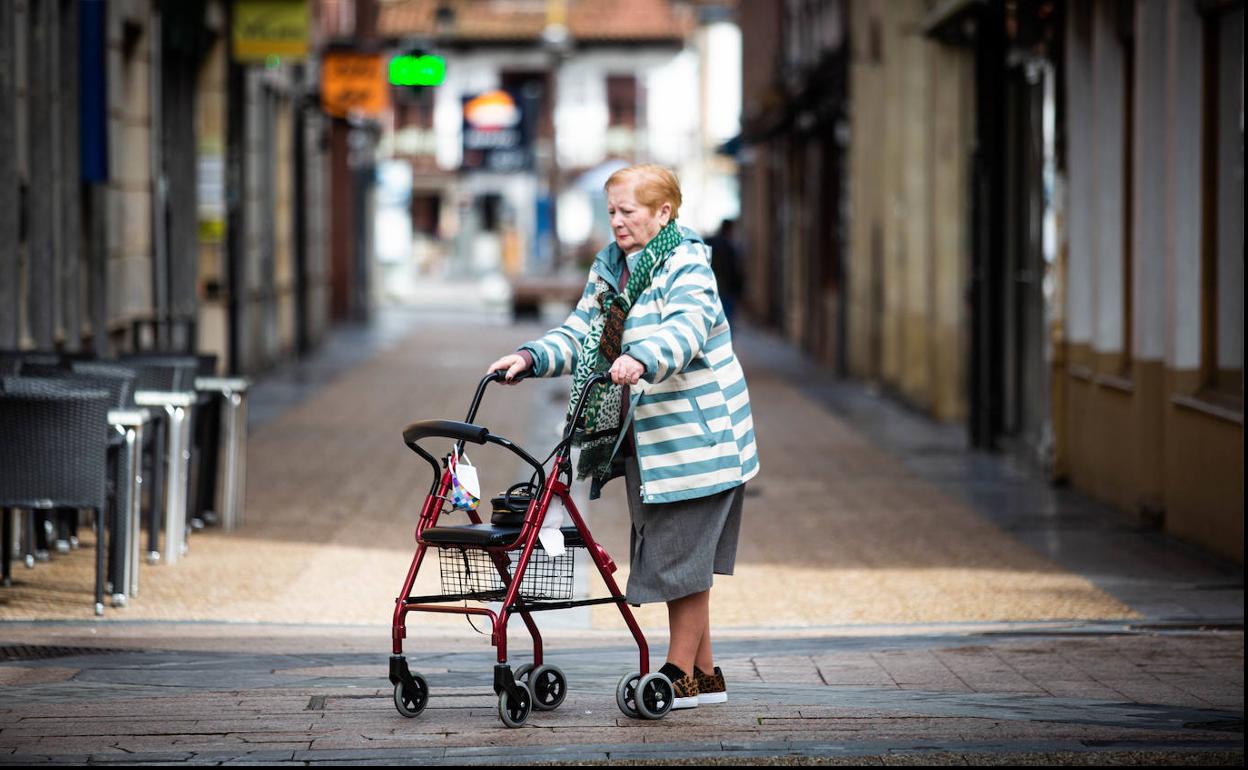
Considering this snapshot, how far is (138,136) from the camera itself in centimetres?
1719

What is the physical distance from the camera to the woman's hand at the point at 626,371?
6.20 meters

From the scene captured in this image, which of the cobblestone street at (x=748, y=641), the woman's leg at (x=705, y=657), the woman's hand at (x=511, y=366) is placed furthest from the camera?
the woman's leg at (x=705, y=657)

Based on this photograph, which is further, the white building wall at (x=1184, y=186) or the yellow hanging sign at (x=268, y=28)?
the yellow hanging sign at (x=268, y=28)

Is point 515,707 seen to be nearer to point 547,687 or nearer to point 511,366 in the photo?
point 547,687

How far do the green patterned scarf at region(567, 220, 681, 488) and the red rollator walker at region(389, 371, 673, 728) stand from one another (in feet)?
0.19

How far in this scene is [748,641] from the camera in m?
8.41

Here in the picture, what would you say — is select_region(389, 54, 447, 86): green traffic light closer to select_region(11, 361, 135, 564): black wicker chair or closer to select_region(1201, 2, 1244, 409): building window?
select_region(11, 361, 135, 564): black wicker chair

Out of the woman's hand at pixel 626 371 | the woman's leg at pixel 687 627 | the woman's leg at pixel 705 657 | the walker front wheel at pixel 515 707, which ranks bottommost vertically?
the walker front wheel at pixel 515 707

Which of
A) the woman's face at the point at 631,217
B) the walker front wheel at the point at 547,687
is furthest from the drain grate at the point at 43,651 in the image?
the woman's face at the point at 631,217

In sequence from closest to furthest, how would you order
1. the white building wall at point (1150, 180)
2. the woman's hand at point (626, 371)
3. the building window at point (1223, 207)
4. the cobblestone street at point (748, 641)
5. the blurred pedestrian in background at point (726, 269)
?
1. the woman's hand at point (626, 371)
2. the cobblestone street at point (748, 641)
3. the building window at point (1223, 207)
4. the white building wall at point (1150, 180)
5. the blurred pedestrian in background at point (726, 269)

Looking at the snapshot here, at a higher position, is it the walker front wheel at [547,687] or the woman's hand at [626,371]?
the woman's hand at [626,371]

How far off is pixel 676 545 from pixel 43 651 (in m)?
2.59

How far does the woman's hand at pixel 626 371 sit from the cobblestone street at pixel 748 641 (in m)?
1.04

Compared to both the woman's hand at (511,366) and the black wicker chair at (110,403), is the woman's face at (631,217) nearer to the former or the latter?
the woman's hand at (511,366)
